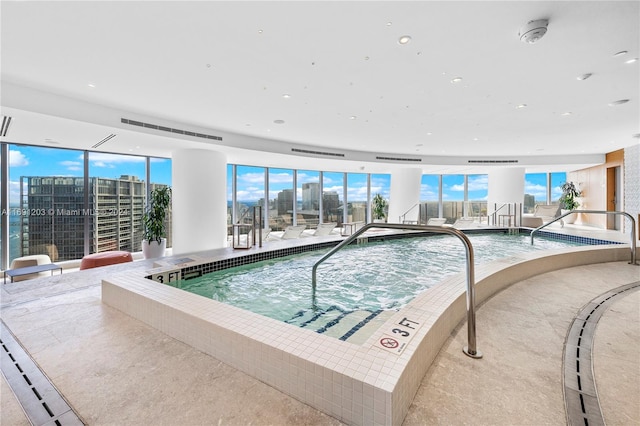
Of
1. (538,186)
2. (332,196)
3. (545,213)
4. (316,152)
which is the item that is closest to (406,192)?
(332,196)

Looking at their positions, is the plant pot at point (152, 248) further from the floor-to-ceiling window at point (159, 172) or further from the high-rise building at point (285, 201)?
the high-rise building at point (285, 201)

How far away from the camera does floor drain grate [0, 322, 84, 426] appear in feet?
4.00

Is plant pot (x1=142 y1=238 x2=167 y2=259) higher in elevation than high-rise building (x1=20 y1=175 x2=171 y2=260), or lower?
lower

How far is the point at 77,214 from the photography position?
6.39 metres

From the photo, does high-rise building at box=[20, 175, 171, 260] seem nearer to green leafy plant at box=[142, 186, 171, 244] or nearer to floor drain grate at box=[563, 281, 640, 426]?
green leafy plant at box=[142, 186, 171, 244]

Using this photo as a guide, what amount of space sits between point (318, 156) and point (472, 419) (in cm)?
715

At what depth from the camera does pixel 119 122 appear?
14.9ft

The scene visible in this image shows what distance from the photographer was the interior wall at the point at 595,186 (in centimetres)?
882

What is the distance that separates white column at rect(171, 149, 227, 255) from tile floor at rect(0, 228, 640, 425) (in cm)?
390

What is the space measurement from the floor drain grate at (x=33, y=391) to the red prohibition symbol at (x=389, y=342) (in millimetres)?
1384

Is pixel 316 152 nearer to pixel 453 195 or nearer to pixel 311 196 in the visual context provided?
pixel 311 196

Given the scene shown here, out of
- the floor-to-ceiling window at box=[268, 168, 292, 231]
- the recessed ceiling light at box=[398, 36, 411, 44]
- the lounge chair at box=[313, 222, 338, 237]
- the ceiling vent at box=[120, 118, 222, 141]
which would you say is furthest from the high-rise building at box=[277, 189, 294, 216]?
the recessed ceiling light at box=[398, 36, 411, 44]

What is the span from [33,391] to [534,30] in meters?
4.26

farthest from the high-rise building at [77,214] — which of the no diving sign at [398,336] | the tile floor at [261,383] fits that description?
the no diving sign at [398,336]
